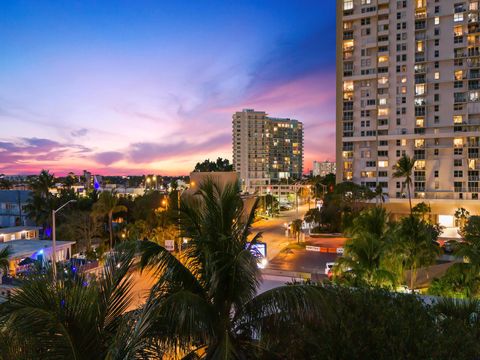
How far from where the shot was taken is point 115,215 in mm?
56531

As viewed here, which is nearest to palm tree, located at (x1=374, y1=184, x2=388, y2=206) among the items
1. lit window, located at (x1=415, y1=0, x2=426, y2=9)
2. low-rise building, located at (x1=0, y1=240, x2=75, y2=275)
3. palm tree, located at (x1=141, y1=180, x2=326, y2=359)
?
lit window, located at (x1=415, y1=0, x2=426, y2=9)

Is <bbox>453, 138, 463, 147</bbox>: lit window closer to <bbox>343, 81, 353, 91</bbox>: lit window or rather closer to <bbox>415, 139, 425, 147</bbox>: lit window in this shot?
<bbox>415, 139, 425, 147</bbox>: lit window

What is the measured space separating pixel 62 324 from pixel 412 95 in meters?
69.8

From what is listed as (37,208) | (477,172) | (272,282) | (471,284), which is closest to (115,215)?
(37,208)

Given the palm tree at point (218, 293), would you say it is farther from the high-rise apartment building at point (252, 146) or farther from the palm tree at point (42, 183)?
the high-rise apartment building at point (252, 146)

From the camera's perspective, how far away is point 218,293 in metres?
5.94

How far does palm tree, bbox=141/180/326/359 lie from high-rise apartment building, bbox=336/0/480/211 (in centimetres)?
6316

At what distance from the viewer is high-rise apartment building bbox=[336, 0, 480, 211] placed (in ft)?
196

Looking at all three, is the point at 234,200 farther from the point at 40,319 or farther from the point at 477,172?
the point at 477,172

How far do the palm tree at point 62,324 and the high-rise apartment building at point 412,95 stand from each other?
6563 cm

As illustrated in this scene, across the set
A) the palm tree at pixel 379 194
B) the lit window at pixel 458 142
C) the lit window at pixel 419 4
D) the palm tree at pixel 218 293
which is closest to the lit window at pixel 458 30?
the lit window at pixel 419 4

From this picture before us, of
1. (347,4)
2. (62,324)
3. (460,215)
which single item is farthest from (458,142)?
(62,324)

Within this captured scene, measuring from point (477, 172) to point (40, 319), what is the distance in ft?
229

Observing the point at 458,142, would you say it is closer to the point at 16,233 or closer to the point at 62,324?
the point at 16,233
